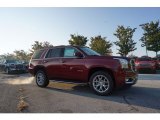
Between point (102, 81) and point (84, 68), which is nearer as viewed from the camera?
point (102, 81)

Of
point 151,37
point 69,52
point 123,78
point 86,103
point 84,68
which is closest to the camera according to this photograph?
point 86,103

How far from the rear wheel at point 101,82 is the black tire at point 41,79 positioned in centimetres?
263

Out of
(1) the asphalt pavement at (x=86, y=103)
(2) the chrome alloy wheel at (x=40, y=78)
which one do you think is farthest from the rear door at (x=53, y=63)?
(1) the asphalt pavement at (x=86, y=103)

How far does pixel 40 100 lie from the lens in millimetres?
7344

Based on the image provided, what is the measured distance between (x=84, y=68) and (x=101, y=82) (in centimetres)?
84

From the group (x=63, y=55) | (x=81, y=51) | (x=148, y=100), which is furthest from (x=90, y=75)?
(x=148, y=100)

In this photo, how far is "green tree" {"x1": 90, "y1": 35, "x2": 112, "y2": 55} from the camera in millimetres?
40094

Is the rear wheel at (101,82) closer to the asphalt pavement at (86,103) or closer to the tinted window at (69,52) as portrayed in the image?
the asphalt pavement at (86,103)

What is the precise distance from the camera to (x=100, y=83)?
8.02 meters

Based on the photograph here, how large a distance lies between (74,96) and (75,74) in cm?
103

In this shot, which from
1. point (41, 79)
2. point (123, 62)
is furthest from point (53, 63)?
point (123, 62)

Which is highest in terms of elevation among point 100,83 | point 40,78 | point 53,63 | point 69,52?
point 69,52

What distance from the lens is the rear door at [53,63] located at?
9.41m

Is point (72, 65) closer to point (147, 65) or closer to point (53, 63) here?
point (53, 63)
